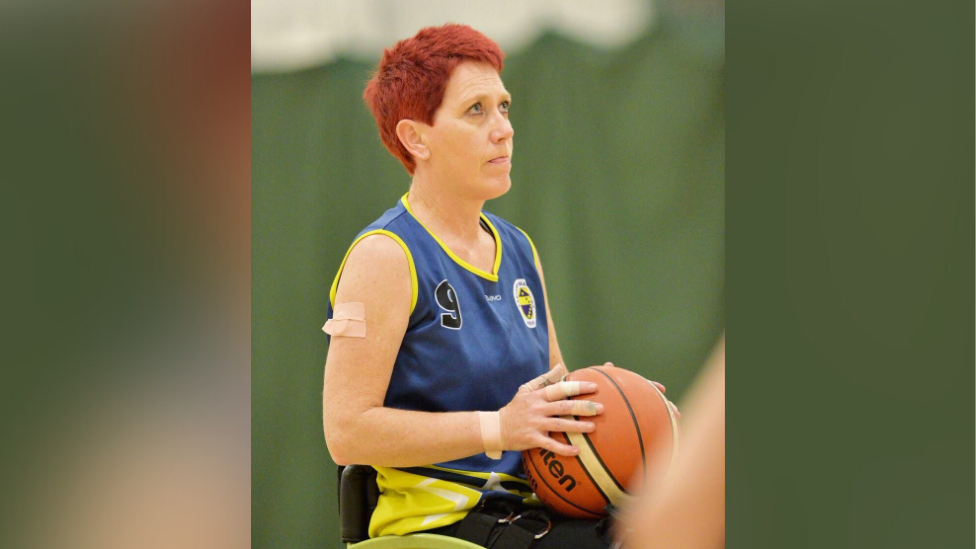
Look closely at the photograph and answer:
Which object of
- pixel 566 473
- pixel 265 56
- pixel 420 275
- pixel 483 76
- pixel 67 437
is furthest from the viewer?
pixel 265 56

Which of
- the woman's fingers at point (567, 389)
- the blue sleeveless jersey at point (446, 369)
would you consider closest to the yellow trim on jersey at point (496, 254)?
the blue sleeveless jersey at point (446, 369)

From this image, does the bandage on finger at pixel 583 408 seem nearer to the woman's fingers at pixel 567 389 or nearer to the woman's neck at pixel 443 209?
the woman's fingers at pixel 567 389

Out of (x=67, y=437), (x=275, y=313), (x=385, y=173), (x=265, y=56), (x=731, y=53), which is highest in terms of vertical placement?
(x=265, y=56)

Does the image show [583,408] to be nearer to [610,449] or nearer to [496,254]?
[610,449]

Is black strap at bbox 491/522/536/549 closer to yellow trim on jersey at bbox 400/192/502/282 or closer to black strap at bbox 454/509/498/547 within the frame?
black strap at bbox 454/509/498/547

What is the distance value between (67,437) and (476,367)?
31.6 inches

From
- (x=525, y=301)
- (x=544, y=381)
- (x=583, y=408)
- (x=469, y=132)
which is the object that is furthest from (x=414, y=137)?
(x=583, y=408)

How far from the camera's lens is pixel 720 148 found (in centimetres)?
206

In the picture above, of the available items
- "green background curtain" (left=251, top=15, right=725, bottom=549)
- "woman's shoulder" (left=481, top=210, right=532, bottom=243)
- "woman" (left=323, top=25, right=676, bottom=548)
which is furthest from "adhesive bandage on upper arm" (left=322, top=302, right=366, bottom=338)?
"green background curtain" (left=251, top=15, right=725, bottom=549)

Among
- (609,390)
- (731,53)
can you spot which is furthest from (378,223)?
(731,53)

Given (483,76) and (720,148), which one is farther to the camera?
(720,148)

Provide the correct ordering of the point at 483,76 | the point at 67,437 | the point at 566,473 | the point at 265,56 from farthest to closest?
1. the point at 265,56
2. the point at 483,76
3. the point at 566,473
4. the point at 67,437

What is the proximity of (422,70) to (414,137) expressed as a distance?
0.15 m

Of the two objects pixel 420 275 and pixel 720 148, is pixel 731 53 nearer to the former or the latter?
pixel 420 275
